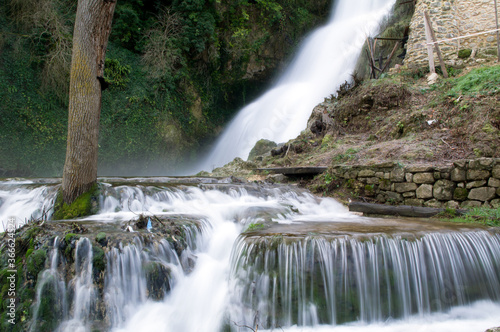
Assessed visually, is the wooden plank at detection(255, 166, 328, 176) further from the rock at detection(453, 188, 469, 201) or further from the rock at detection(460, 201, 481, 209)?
the rock at detection(460, 201, 481, 209)

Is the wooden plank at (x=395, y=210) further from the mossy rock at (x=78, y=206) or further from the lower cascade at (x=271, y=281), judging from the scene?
the mossy rock at (x=78, y=206)

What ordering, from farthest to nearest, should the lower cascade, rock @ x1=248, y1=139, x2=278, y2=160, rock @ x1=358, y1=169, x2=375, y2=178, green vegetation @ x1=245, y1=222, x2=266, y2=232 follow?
rock @ x1=248, y1=139, x2=278, y2=160 → rock @ x1=358, y1=169, x2=375, y2=178 → green vegetation @ x1=245, y1=222, x2=266, y2=232 → the lower cascade

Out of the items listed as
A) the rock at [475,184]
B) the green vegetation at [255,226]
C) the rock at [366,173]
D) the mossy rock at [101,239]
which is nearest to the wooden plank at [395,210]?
the rock at [475,184]

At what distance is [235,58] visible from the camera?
58.0ft

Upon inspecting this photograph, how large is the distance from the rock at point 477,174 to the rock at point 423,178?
59 cm

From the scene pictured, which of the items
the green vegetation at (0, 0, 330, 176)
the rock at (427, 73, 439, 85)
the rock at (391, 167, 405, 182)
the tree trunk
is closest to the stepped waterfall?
the tree trunk

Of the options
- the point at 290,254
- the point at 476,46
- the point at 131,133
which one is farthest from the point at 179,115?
the point at 290,254

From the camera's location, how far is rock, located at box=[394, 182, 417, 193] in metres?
6.21

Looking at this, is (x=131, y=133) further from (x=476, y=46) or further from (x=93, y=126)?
(x=476, y=46)

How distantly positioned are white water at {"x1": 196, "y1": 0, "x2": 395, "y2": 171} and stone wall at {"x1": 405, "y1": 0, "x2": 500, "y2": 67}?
4395mm

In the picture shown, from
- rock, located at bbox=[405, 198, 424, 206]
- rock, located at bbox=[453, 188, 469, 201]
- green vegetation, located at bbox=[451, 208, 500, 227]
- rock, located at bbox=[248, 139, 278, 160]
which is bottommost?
green vegetation, located at bbox=[451, 208, 500, 227]

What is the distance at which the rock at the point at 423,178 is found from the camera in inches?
236

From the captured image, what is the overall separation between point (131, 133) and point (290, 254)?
12.4 meters

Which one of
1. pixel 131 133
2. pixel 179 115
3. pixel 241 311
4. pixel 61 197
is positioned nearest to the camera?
pixel 241 311
